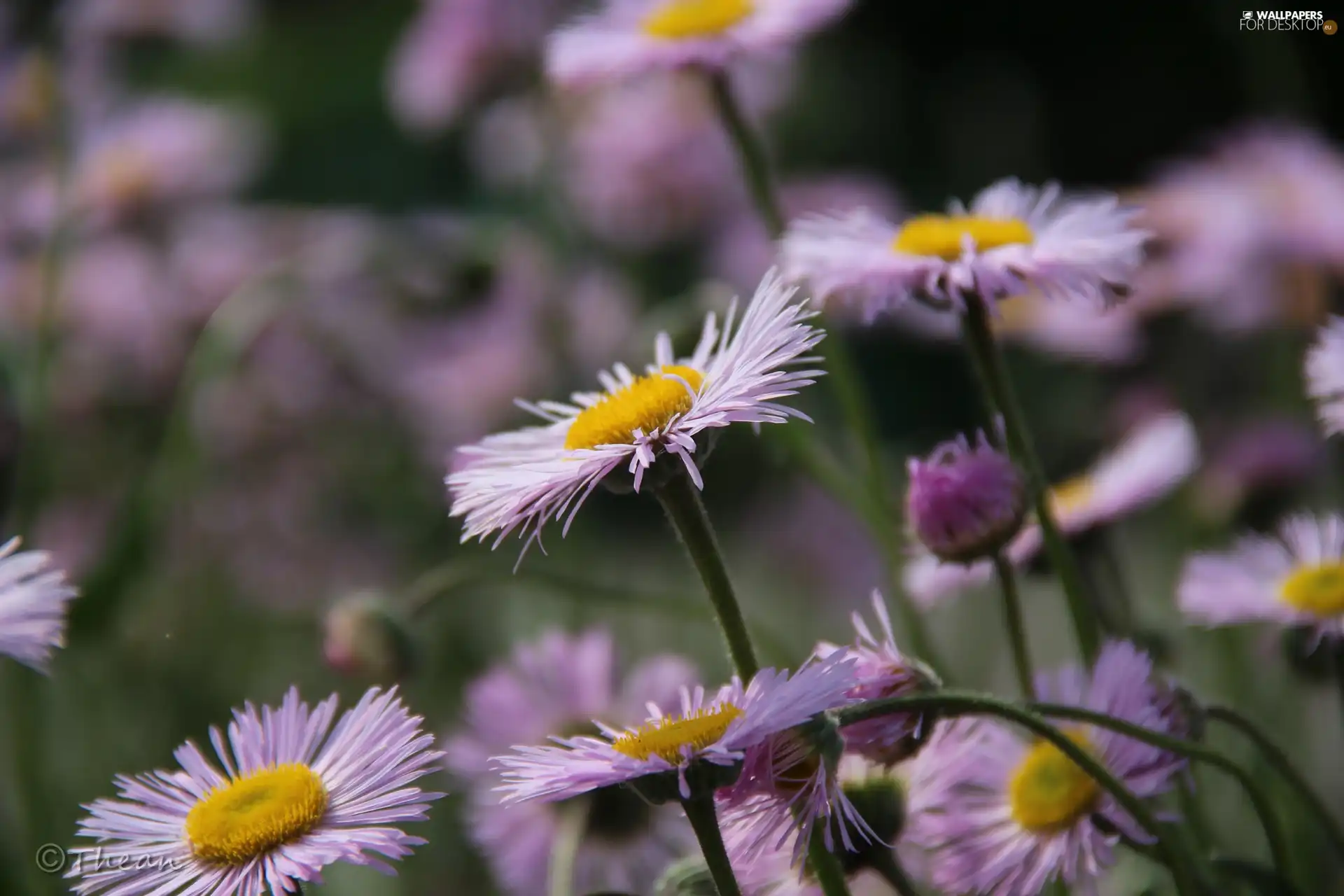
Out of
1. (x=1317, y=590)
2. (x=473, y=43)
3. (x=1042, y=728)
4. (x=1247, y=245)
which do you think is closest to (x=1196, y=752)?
(x=1042, y=728)

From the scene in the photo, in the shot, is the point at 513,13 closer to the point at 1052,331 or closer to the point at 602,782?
the point at 1052,331

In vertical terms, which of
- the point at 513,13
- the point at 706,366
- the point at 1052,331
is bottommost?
the point at 1052,331

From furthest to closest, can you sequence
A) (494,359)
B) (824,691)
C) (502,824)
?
1. (494,359)
2. (502,824)
3. (824,691)

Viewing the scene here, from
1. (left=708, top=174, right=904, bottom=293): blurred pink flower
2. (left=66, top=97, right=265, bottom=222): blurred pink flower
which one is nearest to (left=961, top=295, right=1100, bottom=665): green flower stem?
(left=708, top=174, right=904, bottom=293): blurred pink flower

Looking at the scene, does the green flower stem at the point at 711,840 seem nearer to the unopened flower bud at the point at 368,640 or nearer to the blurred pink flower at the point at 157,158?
the unopened flower bud at the point at 368,640

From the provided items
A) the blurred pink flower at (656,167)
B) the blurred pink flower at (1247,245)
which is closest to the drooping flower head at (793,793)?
the blurred pink flower at (1247,245)

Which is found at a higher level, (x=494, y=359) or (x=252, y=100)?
(x=252, y=100)

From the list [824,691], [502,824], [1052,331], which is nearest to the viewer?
[824,691]

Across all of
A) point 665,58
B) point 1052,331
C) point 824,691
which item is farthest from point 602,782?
point 1052,331
